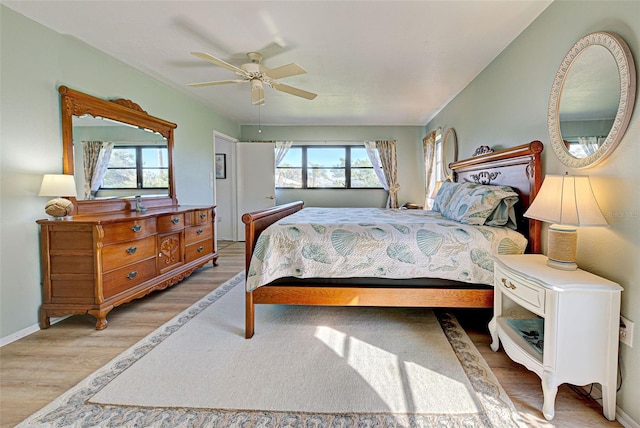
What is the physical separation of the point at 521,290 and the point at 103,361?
2.57 meters

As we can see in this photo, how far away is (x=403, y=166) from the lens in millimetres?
5809

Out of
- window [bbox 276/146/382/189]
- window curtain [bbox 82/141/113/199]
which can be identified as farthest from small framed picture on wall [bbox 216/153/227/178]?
window curtain [bbox 82/141/113/199]

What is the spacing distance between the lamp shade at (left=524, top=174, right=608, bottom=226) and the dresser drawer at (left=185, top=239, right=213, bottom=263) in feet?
11.2

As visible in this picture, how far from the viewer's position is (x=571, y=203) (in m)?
1.49

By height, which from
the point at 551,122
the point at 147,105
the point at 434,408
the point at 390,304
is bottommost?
the point at 434,408

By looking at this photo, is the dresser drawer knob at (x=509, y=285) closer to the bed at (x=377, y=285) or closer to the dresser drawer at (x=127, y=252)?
the bed at (x=377, y=285)

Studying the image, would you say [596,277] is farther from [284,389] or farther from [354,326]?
[284,389]

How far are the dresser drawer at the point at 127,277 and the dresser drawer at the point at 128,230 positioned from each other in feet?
0.86

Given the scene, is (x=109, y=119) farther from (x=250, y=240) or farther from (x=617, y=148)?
(x=617, y=148)

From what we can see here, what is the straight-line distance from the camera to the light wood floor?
1.43m

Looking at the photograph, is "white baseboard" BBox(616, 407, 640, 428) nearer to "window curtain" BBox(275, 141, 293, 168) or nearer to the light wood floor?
the light wood floor

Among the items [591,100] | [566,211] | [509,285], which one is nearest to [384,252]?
[509,285]

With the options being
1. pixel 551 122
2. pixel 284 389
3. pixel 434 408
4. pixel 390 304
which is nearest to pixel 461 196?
pixel 551 122

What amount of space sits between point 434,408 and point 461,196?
5.86 feet
